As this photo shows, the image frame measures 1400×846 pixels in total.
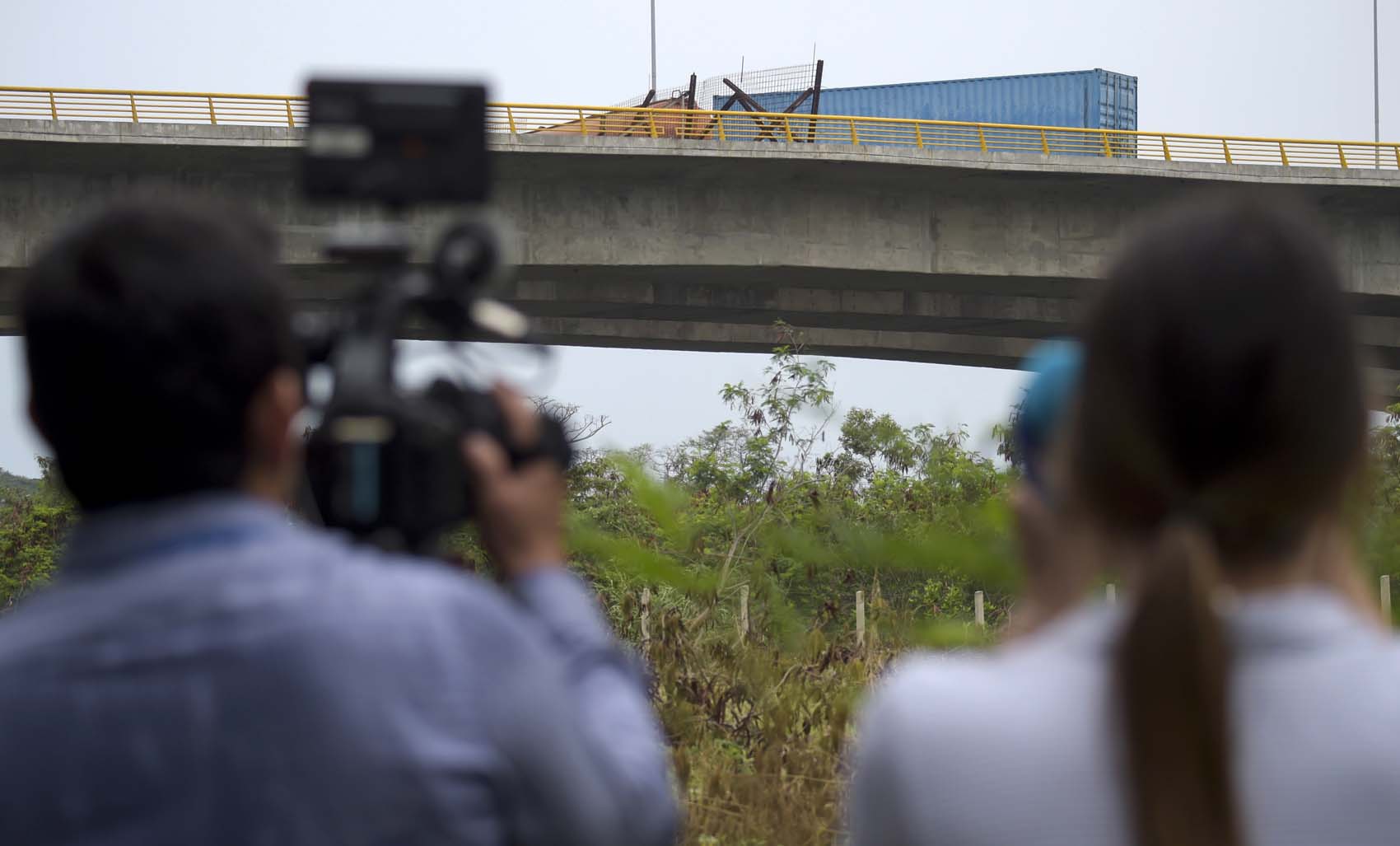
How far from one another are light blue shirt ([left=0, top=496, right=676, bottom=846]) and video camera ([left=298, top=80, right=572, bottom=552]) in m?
0.21

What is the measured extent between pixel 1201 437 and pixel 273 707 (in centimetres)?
95

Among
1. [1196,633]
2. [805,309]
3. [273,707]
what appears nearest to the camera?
[1196,633]

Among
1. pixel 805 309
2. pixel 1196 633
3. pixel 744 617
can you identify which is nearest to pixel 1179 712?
pixel 1196 633

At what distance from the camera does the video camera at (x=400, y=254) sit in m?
1.66

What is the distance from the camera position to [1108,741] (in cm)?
110

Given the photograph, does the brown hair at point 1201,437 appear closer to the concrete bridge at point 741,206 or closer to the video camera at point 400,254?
the video camera at point 400,254

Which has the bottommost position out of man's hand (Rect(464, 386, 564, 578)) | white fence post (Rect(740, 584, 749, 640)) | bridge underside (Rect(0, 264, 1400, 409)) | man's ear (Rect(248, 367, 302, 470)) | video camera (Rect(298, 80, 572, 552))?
white fence post (Rect(740, 584, 749, 640))

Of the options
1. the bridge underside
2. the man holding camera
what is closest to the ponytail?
the man holding camera

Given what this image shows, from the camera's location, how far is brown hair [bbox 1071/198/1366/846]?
1072 mm

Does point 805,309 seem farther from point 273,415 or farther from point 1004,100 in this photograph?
point 273,415

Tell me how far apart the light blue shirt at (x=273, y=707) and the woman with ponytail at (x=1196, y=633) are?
441 millimetres

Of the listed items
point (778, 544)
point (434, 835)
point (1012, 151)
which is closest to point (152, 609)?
point (434, 835)

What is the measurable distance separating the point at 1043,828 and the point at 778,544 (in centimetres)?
1009

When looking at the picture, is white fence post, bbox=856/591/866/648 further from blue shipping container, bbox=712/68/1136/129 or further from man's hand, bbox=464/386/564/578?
blue shipping container, bbox=712/68/1136/129
